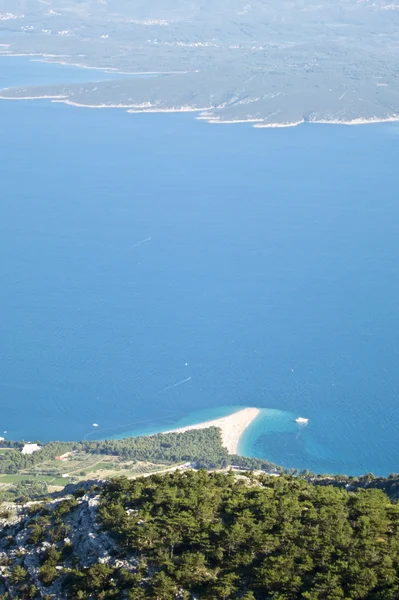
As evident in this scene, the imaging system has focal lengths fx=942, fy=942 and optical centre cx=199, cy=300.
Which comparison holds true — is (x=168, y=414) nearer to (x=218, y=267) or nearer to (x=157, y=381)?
(x=157, y=381)

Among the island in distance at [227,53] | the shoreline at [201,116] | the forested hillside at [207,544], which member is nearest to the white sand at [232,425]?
the forested hillside at [207,544]

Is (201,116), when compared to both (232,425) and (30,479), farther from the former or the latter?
(30,479)

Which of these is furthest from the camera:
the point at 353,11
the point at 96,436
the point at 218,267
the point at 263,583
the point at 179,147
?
the point at 353,11

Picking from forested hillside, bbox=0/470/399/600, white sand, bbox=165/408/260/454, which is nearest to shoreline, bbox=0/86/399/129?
white sand, bbox=165/408/260/454

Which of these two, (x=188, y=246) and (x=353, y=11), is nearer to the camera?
(x=188, y=246)

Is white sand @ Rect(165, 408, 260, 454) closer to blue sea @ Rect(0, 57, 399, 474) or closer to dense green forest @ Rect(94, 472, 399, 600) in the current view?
blue sea @ Rect(0, 57, 399, 474)

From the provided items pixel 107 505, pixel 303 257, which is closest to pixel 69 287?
pixel 303 257

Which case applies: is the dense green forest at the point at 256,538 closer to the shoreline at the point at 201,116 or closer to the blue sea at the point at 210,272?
the blue sea at the point at 210,272
